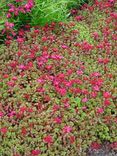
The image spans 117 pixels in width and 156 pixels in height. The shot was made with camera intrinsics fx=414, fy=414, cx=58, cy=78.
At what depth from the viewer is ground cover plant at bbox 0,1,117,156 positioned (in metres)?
3.82

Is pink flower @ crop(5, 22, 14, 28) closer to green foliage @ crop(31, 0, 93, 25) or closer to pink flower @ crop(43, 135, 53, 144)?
green foliage @ crop(31, 0, 93, 25)

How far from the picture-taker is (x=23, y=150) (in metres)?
3.71

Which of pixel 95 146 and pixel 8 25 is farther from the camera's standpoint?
pixel 8 25

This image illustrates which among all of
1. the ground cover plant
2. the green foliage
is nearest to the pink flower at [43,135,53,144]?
the ground cover plant

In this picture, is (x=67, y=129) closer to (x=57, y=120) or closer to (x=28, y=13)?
(x=57, y=120)

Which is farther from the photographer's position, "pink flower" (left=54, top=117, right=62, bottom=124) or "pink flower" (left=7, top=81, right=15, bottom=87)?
"pink flower" (left=7, top=81, right=15, bottom=87)

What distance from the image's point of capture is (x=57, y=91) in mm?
4188

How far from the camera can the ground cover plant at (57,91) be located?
3816 mm

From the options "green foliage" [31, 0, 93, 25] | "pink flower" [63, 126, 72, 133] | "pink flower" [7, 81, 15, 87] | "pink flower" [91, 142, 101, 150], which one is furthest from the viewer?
"green foliage" [31, 0, 93, 25]

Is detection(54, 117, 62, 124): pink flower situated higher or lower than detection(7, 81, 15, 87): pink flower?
lower

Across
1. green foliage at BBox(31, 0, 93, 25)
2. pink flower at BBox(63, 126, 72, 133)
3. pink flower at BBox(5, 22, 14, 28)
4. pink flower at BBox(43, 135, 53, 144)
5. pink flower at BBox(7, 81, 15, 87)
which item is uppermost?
pink flower at BBox(5, 22, 14, 28)

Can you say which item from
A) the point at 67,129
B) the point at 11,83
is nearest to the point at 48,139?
the point at 67,129

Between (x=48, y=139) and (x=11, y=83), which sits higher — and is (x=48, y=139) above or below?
below

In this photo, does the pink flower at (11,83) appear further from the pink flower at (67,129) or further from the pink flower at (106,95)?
the pink flower at (106,95)
